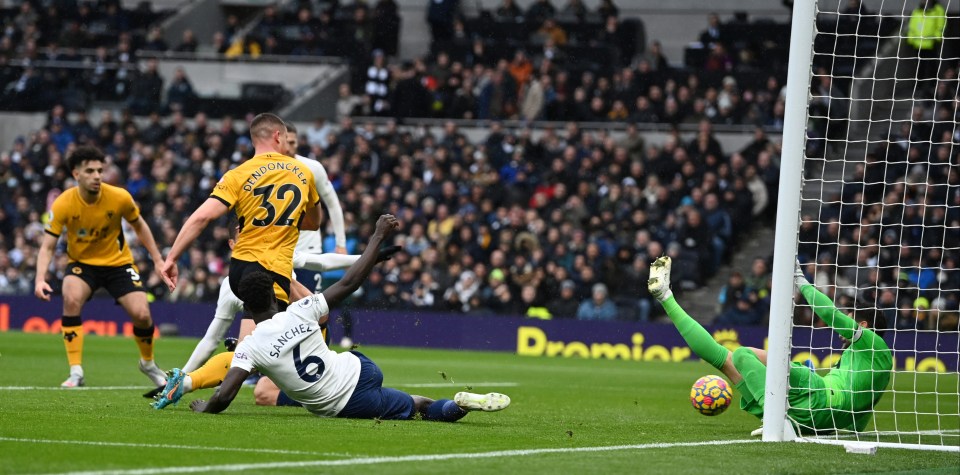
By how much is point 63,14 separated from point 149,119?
565 cm

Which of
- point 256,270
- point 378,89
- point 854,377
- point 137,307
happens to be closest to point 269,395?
point 256,270

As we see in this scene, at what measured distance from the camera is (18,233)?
27.7m

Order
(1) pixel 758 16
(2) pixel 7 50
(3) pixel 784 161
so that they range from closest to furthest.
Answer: (3) pixel 784 161
(1) pixel 758 16
(2) pixel 7 50

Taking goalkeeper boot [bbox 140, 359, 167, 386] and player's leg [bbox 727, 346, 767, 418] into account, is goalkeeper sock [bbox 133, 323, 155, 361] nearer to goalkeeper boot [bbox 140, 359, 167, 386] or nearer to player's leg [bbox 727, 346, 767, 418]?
goalkeeper boot [bbox 140, 359, 167, 386]

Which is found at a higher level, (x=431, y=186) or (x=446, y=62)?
(x=446, y=62)

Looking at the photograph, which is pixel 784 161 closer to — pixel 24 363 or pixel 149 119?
pixel 24 363

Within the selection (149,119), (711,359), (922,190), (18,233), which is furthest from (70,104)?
(711,359)

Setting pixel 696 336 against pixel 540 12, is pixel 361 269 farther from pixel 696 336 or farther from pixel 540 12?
pixel 540 12

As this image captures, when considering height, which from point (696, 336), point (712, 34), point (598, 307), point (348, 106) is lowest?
point (598, 307)

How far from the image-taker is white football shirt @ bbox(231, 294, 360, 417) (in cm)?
868

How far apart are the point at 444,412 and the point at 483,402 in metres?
0.38

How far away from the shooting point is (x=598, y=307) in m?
22.5

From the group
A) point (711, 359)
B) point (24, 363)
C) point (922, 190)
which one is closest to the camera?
point (711, 359)

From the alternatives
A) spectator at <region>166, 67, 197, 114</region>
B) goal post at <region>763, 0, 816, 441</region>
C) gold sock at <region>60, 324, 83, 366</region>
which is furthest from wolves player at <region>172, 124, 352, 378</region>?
spectator at <region>166, 67, 197, 114</region>
